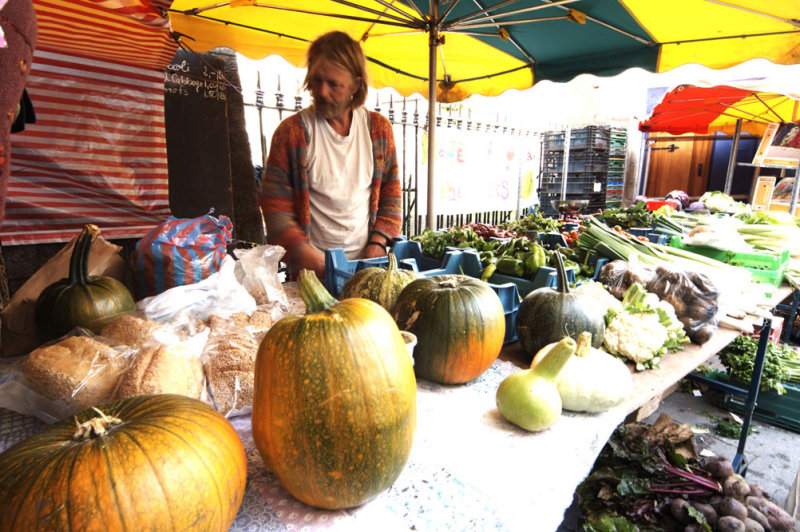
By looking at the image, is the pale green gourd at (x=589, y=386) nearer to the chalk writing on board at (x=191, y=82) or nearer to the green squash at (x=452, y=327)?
the green squash at (x=452, y=327)

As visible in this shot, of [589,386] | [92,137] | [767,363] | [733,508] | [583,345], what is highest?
[92,137]

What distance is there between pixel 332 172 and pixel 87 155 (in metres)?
2.36

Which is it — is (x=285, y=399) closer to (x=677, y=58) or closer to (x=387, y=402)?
(x=387, y=402)

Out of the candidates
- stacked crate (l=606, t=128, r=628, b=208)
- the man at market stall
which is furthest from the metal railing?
the man at market stall

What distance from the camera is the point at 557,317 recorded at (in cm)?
176

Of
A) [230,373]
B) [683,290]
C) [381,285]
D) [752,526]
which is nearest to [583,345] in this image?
[381,285]

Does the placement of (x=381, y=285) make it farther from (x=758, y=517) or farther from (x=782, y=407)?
(x=782, y=407)

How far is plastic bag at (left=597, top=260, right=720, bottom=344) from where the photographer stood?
7.79 ft

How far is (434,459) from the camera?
3.90 feet

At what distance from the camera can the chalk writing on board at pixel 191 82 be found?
4363 millimetres

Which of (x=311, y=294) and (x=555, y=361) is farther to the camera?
(x=555, y=361)

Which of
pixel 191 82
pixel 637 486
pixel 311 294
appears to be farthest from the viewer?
pixel 191 82

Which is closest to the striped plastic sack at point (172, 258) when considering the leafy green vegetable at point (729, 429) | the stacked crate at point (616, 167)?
the leafy green vegetable at point (729, 429)

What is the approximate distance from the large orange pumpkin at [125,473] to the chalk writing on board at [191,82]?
452 centimetres
